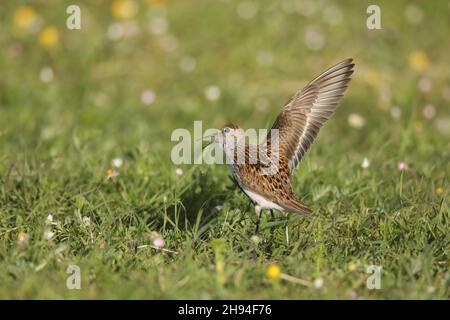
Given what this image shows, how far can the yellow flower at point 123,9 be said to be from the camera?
970 centimetres

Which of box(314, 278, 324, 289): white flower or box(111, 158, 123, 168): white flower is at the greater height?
box(111, 158, 123, 168): white flower

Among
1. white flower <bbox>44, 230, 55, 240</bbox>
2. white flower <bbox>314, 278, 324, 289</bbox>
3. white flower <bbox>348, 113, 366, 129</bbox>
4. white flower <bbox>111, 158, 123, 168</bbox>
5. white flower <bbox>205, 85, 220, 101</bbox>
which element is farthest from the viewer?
white flower <bbox>205, 85, 220, 101</bbox>

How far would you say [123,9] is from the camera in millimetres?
9711

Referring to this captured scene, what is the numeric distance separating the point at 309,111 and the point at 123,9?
15.5 feet

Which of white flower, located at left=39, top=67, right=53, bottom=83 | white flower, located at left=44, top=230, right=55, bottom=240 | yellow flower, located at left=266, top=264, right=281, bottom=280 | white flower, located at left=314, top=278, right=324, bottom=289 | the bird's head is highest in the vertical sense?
white flower, located at left=39, top=67, right=53, bottom=83

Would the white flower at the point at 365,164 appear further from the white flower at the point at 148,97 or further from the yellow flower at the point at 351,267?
the white flower at the point at 148,97

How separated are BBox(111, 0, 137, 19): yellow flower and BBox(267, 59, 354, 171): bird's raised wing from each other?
4.60m

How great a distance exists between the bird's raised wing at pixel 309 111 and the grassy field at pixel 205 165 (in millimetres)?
453

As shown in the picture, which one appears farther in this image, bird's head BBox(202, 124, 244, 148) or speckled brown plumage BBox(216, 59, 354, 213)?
speckled brown plumage BBox(216, 59, 354, 213)

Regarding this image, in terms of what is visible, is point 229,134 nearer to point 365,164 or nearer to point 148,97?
point 365,164

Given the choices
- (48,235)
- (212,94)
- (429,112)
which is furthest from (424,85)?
(48,235)

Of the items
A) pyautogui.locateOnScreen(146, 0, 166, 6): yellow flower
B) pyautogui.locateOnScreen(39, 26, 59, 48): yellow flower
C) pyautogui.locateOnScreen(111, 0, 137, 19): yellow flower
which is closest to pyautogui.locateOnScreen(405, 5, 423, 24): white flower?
pyautogui.locateOnScreen(146, 0, 166, 6): yellow flower

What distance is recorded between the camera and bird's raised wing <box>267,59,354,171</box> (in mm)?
5504

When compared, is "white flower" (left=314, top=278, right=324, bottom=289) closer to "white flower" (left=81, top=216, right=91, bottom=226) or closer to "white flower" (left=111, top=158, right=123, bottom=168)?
"white flower" (left=81, top=216, right=91, bottom=226)
